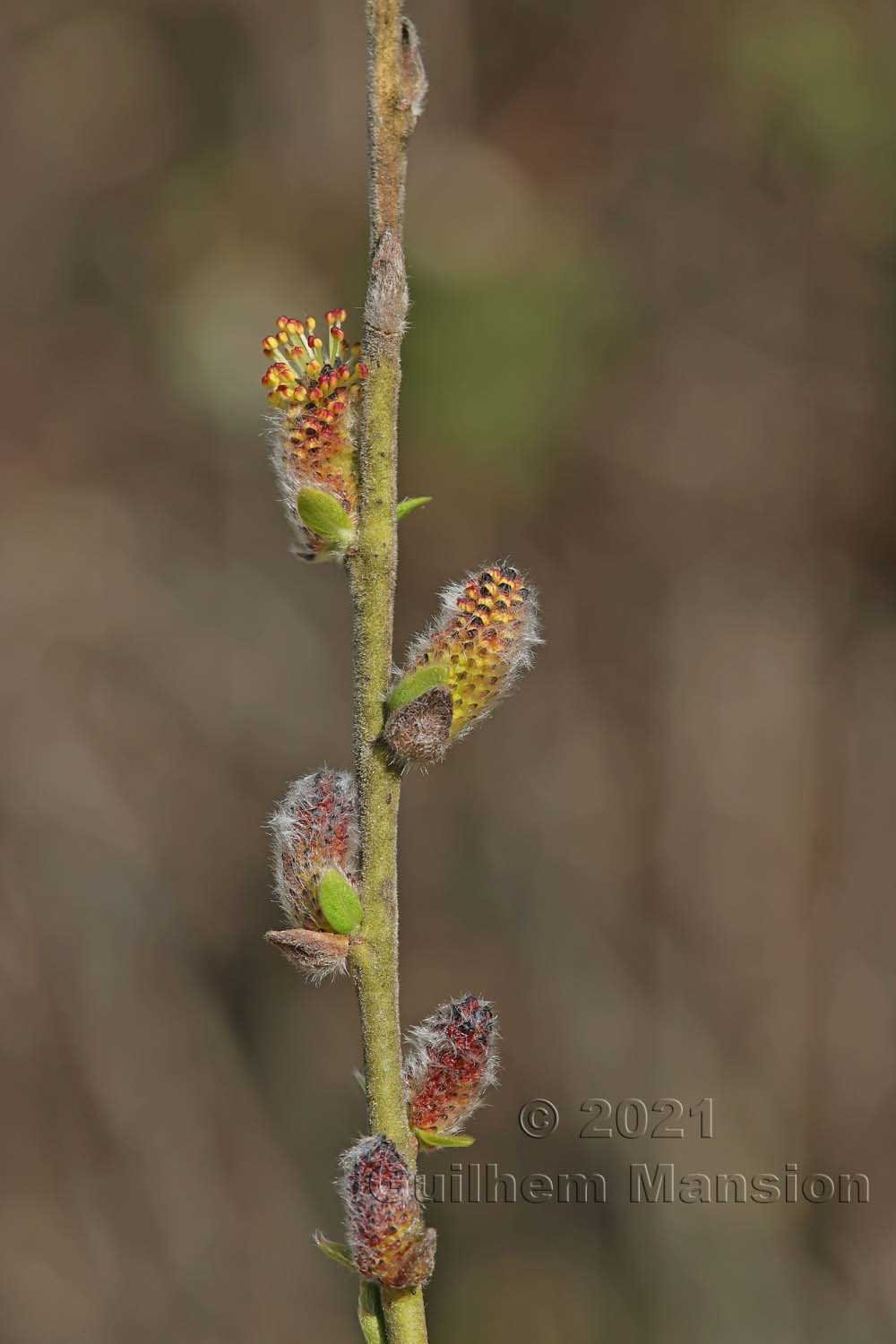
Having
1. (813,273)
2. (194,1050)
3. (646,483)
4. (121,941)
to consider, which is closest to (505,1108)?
(194,1050)

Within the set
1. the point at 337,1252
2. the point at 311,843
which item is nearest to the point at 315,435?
the point at 311,843

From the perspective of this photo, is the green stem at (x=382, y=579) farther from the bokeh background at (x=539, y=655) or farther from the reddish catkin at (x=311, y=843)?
the bokeh background at (x=539, y=655)

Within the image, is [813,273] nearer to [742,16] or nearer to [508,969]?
[742,16]

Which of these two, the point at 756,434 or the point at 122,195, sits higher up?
the point at 122,195

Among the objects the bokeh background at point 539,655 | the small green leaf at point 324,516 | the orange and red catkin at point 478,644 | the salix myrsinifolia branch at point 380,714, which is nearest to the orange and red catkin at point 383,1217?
the salix myrsinifolia branch at point 380,714

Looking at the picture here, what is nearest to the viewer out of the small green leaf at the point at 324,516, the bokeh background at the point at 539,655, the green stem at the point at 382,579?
the green stem at the point at 382,579
